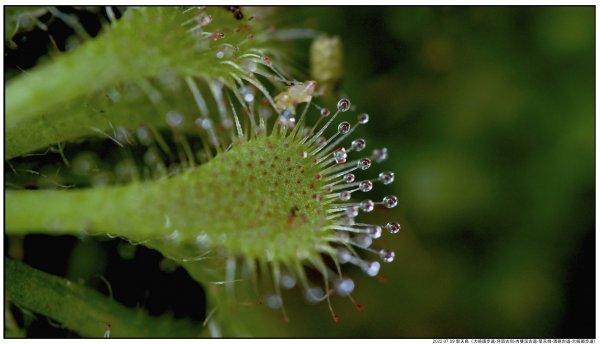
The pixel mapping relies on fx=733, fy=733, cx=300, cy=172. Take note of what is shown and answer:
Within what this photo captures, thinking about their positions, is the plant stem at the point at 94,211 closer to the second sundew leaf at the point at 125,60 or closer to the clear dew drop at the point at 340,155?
the second sundew leaf at the point at 125,60

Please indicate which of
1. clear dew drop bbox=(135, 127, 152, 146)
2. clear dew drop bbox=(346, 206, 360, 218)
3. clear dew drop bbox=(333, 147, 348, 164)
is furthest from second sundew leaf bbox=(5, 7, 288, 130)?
clear dew drop bbox=(346, 206, 360, 218)

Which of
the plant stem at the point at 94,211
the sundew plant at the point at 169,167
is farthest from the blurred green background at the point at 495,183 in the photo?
the plant stem at the point at 94,211

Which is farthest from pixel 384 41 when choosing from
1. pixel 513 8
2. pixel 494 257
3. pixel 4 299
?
pixel 4 299

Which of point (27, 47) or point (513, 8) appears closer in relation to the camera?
point (27, 47)

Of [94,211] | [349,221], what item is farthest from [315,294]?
[94,211]

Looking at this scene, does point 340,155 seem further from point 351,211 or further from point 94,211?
point 94,211

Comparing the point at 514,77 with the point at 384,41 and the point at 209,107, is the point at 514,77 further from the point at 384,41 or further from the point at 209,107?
the point at 209,107

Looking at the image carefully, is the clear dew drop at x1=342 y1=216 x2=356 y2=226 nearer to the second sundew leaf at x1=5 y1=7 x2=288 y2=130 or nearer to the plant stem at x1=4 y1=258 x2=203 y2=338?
the second sundew leaf at x1=5 y1=7 x2=288 y2=130
